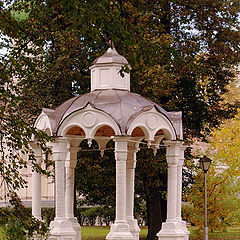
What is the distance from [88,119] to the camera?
1438cm

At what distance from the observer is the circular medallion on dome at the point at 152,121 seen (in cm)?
1455

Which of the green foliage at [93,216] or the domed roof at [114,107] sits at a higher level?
the domed roof at [114,107]

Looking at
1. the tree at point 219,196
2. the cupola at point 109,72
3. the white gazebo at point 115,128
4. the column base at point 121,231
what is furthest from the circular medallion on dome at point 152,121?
the tree at point 219,196

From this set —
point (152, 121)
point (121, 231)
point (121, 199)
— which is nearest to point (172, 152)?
point (152, 121)

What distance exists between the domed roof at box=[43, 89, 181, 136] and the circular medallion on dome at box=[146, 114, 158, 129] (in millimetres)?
218

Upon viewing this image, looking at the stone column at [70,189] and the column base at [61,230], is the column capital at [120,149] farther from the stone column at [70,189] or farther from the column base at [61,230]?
the stone column at [70,189]

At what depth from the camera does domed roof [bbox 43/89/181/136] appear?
14234 mm

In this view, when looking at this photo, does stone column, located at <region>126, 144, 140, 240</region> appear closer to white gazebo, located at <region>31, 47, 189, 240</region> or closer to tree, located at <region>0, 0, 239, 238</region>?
white gazebo, located at <region>31, 47, 189, 240</region>

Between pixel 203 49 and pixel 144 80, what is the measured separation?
560 cm

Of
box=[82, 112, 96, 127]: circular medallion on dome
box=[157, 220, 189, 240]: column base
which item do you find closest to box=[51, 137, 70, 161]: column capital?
→ box=[82, 112, 96, 127]: circular medallion on dome

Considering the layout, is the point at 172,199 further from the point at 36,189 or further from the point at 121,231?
the point at 36,189

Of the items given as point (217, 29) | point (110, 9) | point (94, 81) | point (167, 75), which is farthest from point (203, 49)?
point (110, 9)

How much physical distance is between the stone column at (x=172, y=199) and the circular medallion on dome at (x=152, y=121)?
0.80m

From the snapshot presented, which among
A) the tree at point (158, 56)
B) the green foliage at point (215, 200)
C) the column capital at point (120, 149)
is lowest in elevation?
the green foliage at point (215, 200)
